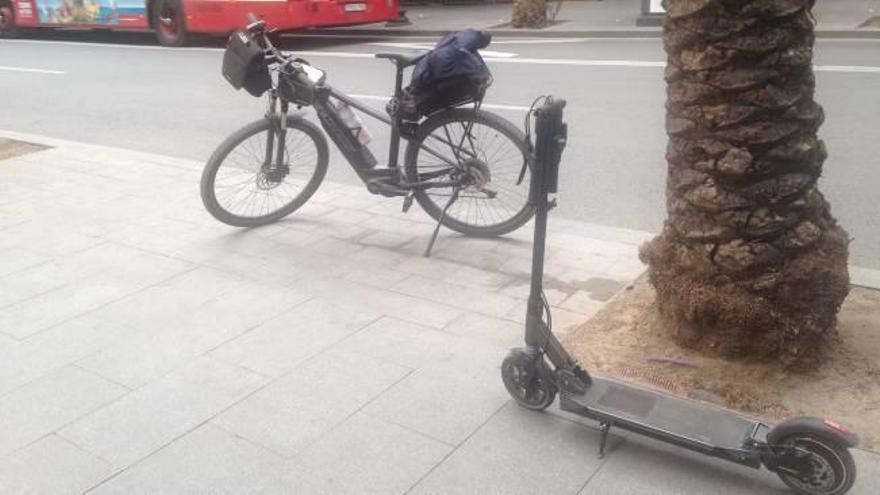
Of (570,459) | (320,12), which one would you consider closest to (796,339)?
(570,459)

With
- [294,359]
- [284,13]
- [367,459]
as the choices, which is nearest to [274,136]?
[294,359]

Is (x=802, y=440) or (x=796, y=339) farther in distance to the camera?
(x=796, y=339)

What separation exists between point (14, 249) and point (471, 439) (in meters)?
3.83

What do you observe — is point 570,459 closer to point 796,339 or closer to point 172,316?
point 796,339

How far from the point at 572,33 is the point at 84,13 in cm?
1060

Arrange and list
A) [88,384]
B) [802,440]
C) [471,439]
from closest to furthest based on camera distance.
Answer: [802,440] → [471,439] → [88,384]

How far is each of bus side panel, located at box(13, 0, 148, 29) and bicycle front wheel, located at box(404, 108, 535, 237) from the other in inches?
579

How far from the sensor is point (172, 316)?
4453mm

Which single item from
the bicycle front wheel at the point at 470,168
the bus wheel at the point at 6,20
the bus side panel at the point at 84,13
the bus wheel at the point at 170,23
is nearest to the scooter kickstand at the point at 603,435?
the bicycle front wheel at the point at 470,168

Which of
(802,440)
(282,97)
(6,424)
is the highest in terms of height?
(282,97)

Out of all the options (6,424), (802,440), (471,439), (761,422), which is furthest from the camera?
(6,424)

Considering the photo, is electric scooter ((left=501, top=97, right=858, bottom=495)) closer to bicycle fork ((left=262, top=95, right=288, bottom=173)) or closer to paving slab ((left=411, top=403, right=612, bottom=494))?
paving slab ((left=411, top=403, right=612, bottom=494))

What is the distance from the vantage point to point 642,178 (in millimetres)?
6922

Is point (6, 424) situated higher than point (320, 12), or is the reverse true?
point (320, 12)
